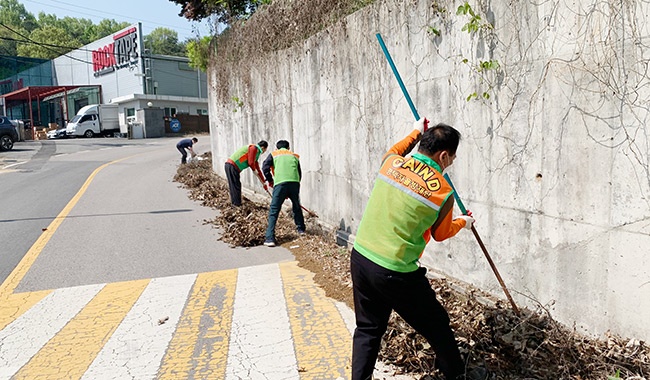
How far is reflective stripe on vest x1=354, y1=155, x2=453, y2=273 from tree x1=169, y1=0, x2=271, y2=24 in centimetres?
1046

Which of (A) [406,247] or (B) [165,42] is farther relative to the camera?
(B) [165,42]

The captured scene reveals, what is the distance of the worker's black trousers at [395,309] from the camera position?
311 cm

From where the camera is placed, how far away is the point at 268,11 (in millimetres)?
10570

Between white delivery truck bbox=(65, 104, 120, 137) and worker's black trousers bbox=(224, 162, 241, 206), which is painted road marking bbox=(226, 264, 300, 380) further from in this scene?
white delivery truck bbox=(65, 104, 120, 137)

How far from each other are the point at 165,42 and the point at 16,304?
102611 mm

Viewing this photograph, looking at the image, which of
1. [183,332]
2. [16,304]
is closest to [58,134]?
[16,304]

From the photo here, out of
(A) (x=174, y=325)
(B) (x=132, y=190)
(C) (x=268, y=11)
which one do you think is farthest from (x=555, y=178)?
(B) (x=132, y=190)

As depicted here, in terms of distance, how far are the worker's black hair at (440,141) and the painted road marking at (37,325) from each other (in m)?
3.72

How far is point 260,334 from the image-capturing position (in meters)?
4.66

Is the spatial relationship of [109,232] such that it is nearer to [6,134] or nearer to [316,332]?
[316,332]

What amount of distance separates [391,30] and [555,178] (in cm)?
296

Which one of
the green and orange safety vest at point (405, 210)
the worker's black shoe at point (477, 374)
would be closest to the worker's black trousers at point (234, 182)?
the green and orange safety vest at point (405, 210)

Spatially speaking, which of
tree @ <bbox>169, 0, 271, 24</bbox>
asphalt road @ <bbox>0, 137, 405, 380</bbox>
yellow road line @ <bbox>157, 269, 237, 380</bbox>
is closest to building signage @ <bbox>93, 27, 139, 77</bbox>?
tree @ <bbox>169, 0, 271, 24</bbox>

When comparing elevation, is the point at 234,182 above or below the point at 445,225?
below
